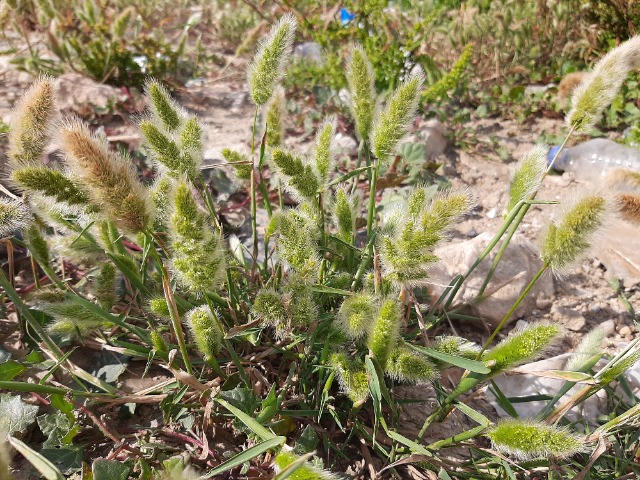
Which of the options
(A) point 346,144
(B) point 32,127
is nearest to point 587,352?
Answer: (B) point 32,127

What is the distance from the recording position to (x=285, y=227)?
1124mm

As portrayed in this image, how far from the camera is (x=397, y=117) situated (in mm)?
1220

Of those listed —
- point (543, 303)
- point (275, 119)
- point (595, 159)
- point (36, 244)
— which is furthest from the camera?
point (595, 159)

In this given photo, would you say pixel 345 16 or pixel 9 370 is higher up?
pixel 345 16

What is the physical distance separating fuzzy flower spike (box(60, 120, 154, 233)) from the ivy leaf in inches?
21.5

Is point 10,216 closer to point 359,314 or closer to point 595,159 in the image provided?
point 359,314

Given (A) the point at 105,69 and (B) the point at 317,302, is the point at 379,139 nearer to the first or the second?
(B) the point at 317,302

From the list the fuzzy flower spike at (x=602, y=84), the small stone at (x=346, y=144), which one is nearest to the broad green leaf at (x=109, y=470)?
the fuzzy flower spike at (x=602, y=84)

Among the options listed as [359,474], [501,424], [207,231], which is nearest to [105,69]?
[207,231]

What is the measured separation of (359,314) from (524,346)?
312 mm

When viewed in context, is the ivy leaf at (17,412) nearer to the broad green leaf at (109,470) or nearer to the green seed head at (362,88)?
the broad green leaf at (109,470)

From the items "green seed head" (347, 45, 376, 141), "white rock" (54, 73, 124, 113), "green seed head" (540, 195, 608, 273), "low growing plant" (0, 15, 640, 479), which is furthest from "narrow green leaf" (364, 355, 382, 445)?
"white rock" (54, 73, 124, 113)

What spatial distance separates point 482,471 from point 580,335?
0.78m

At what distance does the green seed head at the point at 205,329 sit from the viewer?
108 centimetres
